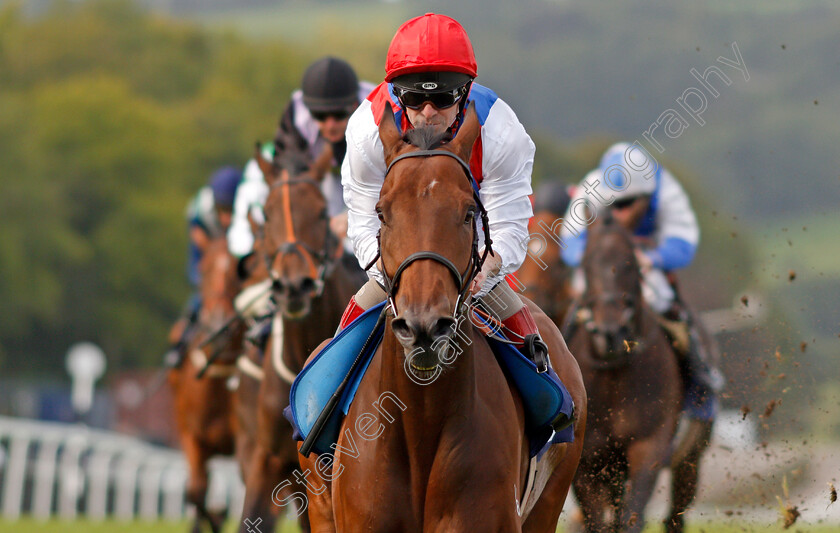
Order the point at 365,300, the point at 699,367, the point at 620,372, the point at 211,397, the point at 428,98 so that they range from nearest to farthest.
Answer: the point at 428,98
the point at 365,300
the point at 620,372
the point at 699,367
the point at 211,397

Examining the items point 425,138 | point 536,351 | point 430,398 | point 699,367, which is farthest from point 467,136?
point 699,367

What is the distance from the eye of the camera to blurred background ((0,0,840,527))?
153ft

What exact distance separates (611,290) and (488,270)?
3.80 metres

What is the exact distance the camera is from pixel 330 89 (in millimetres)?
8016

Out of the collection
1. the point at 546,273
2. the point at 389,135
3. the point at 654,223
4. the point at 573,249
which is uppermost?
the point at 389,135

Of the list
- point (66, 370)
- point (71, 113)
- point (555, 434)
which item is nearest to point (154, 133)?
point (71, 113)

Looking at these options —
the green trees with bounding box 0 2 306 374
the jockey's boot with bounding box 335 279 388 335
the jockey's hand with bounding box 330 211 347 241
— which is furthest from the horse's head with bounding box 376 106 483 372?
the green trees with bounding box 0 2 306 374

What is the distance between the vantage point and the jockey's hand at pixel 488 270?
179 inches

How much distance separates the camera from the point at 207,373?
1040cm

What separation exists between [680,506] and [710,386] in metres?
0.93

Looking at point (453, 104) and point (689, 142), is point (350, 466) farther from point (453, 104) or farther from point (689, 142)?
point (689, 142)

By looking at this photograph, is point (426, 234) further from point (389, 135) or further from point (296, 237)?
point (296, 237)

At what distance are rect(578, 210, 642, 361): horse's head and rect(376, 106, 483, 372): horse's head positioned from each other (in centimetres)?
402

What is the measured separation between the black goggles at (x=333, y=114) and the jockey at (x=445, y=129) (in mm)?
3073
